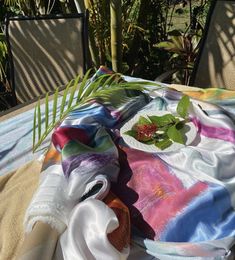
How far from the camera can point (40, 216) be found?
816 millimetres

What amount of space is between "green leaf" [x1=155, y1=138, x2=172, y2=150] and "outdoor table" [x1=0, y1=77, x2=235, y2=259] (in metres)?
0.04

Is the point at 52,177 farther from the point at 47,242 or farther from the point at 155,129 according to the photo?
the point at 155,129

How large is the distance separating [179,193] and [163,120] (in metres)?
0.32

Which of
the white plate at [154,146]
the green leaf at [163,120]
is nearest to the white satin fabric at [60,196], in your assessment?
the white plate at [154,146]

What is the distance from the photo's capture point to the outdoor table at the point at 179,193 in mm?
782

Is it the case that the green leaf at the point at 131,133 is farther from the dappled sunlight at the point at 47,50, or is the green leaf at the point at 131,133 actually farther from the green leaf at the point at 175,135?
the dappled sunlight at the point at 47,50

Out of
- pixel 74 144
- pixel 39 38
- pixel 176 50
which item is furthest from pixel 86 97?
pixel 176 50

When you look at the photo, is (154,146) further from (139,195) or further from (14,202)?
(14,202)

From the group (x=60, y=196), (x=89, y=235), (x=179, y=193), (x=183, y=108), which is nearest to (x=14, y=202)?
(x=60, y=196)

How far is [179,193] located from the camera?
0.87 metres

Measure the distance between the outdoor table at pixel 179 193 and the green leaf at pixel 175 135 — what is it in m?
0.03

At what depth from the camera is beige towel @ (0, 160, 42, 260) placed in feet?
2.92

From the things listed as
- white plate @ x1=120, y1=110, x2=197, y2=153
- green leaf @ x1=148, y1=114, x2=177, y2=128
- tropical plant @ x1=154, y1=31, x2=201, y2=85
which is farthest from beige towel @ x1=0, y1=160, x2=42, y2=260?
tropical plant @ x1=154, y1=31, x2=201, y2=85

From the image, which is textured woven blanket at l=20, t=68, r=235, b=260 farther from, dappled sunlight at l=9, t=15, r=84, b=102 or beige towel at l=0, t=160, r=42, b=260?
dappled sunlight at l=9, t=15, r=84, b=102
